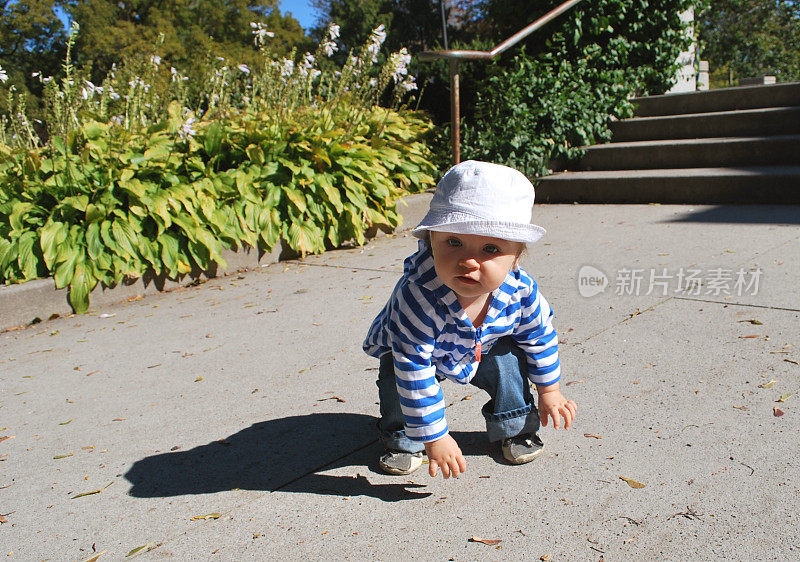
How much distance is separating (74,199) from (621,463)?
4.13 meters

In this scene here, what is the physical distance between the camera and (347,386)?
3.29 meters

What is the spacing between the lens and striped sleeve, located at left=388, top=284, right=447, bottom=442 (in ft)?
6.89

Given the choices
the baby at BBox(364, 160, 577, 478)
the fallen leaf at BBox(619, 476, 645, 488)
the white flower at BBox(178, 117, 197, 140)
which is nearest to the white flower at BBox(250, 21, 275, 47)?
the white flower at BBox(178, 117, 197, 140)

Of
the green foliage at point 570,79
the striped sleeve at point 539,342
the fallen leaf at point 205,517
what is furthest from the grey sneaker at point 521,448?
the green foliage at point 570,79

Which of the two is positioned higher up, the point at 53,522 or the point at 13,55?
the point at 13,55

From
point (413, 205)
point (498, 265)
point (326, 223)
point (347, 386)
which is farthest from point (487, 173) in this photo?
point (413, 205)

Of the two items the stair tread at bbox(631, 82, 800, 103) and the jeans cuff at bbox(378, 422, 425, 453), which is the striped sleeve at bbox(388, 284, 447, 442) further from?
the stair tread at bbox(631, 82, 800, 103)

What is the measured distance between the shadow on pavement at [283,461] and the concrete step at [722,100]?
23.7 feet

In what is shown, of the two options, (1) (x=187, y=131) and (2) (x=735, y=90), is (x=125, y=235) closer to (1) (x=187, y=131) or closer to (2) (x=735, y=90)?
(1) (x=187, y=131)

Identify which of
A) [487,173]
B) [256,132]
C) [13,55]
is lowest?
[487,173]

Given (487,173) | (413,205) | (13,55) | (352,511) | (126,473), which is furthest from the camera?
(13,55)

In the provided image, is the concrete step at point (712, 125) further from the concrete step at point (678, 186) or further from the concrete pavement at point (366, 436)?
the concrete pavement at point (366, 436)

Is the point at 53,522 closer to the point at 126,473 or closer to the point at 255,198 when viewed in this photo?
the point at 126,473

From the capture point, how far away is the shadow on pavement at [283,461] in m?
2.42
